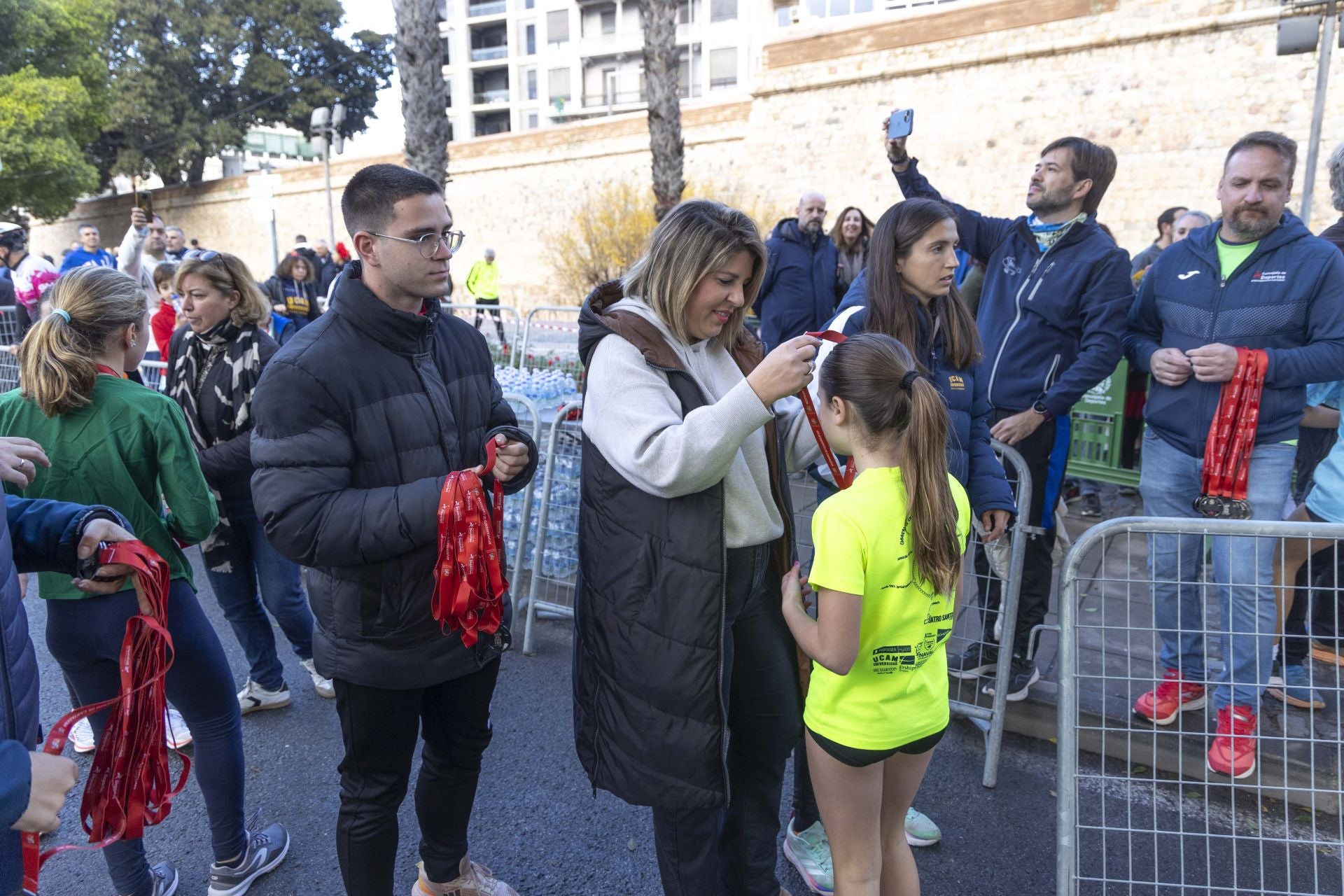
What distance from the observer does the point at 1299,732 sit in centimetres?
331

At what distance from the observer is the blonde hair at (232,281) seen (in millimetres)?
3430

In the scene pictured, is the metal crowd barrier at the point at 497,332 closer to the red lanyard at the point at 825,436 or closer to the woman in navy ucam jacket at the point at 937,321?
the woman in navy ucam jacket at the point at 937,321

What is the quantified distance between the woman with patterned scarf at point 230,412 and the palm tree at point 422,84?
6.44 meters

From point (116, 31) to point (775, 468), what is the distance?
41.0 metres

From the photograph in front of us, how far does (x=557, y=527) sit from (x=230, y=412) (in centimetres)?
182

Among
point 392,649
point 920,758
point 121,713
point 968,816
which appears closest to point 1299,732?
point 968,816

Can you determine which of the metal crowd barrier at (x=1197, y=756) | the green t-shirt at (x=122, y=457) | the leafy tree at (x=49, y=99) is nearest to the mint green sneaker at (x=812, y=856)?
the metal crowd barrier at (x=1197, y=756)

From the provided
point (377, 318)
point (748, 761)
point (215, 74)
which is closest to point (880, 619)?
point (748, 761)

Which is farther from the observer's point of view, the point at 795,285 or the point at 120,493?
the point at 795,285

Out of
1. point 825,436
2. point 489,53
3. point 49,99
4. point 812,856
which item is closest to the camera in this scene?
point 825,436

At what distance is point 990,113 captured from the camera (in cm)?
1748

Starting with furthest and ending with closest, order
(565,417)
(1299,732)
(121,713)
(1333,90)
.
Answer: (1333,90) < (565,417) < (1299,732) < (121,713)

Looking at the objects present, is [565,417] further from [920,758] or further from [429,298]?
[920,758]

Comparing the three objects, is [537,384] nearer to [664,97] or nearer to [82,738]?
[82,738]
